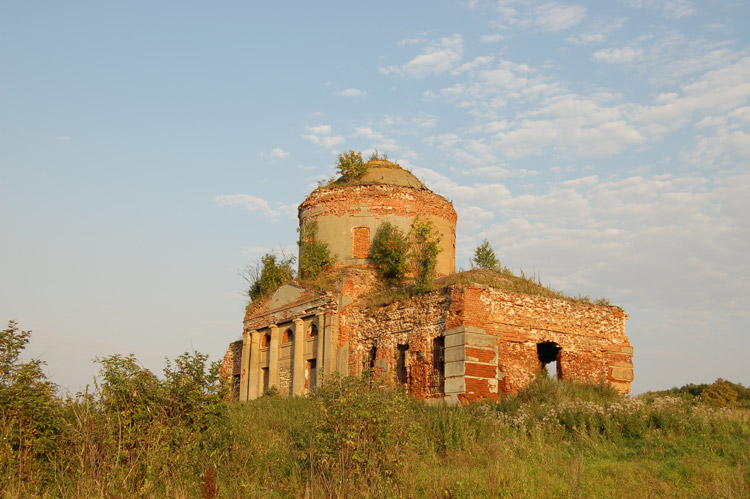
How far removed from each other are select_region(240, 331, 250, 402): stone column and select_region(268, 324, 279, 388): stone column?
136 centimetres

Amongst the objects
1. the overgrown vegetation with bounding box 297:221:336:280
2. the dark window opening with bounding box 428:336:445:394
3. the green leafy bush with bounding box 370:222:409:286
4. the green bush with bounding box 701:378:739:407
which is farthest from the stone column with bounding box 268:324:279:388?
the green bush with bounding box 701:378:739:407

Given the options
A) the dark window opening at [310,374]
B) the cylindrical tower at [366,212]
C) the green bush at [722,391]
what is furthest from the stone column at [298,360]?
the green bush at [722,391]

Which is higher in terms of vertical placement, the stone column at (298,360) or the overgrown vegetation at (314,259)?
the overgrown vegetation at (314,259)

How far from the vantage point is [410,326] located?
19375 millimetres

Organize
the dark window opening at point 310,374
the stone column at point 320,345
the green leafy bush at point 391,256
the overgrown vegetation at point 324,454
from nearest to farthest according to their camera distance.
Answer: the overgrown vegetation at point 324,454 → the stone column at point 320,345 → the dark window opening at point 310,374 → the green leafy bush at point 391,256

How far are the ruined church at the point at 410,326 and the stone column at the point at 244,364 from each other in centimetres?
4

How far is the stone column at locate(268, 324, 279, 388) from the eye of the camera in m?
22.9

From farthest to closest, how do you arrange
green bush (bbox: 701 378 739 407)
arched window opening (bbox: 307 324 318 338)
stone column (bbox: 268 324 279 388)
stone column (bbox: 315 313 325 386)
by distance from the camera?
green bush (bbox: 701 378 739 407)
stone column (bbox: 268 324 279 388)
arched window opening (bbox: 307 324 318 338)
stone column (bbox: 315 313 325 386)

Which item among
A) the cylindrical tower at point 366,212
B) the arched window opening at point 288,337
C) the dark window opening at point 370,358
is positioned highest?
the cylindrical tower at point 366,212

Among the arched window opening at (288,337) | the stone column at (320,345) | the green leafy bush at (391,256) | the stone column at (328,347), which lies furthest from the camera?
the arched window opening at (288,337)

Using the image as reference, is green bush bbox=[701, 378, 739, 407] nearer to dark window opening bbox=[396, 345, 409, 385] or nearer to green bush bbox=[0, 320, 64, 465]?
dark window opening bbox=[396, 345, 409, 385]

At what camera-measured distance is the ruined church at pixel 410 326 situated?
1784 cm

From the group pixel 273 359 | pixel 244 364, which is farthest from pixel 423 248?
pixel 244 364

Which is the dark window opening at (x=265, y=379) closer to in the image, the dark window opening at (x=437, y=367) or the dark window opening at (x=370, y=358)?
the dark window opening at (x=370, y=358)
